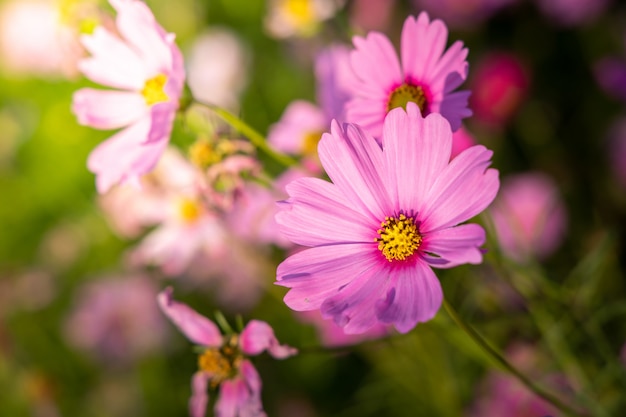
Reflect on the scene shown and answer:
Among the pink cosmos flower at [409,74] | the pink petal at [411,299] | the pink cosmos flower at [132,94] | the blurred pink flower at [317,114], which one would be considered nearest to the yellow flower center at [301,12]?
the blurred pink flower at [317,114]

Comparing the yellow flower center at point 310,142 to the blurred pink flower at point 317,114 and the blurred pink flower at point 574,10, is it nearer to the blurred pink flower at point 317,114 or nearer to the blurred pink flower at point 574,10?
the blurred pink flower at point 317,114

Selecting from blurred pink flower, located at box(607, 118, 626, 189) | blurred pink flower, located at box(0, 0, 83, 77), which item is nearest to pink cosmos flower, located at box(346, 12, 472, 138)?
blurred pink flower, located at box(607, 118, 626, 189)

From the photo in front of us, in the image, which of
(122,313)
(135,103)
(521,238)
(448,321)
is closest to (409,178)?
(448,321)

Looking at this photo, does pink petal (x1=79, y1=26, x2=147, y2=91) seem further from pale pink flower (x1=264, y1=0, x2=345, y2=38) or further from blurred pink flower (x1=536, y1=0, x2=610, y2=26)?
blurred pink flower (x1=536, y1=0, x2=610, y2=26)

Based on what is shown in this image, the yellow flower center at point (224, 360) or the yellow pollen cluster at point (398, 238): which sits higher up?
the yellow pollen cluster at point (398, 238)

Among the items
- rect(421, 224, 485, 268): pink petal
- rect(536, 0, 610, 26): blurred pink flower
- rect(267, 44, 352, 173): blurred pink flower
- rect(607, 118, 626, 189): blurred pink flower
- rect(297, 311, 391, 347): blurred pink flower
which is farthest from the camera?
rect(536, 0, 610, 26): blurred pink flower

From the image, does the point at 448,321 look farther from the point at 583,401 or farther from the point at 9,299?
the point at 9,299

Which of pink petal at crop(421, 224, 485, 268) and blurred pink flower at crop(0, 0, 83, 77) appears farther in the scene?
blurred pink flower at crop(0, 0, 83, 77)
